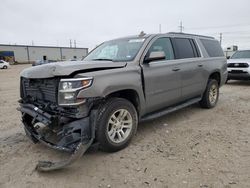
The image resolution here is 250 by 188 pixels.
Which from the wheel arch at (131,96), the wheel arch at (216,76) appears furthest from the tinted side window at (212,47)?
the wheel arch at (131,96)

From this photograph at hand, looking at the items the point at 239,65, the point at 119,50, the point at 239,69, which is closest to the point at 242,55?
the point at 239,65

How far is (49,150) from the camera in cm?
384

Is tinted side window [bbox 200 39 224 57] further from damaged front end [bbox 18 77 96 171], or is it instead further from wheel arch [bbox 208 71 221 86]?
damaged front end [bbox 18 77 96 171]

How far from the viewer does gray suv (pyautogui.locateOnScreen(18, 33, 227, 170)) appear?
322 cm

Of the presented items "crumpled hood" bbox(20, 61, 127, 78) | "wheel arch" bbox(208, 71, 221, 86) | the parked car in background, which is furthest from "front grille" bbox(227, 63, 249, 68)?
"crumpled hood" bbox(20, 61, 127, 78)

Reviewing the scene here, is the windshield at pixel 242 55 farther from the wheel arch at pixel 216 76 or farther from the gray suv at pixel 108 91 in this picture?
the gray suv at pixel 108 91

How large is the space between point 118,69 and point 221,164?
205 centimetres

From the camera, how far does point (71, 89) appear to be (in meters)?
3.14

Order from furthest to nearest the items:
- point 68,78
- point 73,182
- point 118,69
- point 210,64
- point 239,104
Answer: point 239,104, point 210,64, point 118,69, point 68,78, point 73,182

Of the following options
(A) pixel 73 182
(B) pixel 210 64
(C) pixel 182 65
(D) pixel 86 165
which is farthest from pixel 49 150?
(B) pixel 210 64

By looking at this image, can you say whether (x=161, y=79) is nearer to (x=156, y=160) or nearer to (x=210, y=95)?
(x=156, y=160)

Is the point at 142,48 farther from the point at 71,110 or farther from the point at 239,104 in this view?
the point at 239,104

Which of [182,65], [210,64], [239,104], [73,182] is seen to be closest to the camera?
[73,182]

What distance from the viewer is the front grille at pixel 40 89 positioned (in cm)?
337
